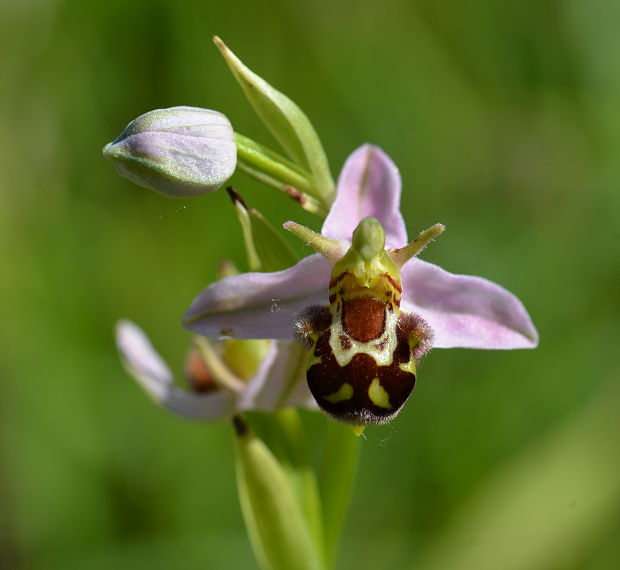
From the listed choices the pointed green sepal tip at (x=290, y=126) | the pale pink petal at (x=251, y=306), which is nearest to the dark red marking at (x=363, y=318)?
the pale pink petal at (x=251, y=306)

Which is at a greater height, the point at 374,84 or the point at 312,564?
the point at 374,84

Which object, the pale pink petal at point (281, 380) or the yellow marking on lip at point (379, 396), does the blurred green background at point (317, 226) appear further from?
the yellow marking on lip at point (379, 396)

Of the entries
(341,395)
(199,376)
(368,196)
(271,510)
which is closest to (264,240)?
(368,196)

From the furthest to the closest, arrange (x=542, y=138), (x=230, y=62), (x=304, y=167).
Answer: (x=542, y=138)
(x=304, y=167)
(x=230, y=62)

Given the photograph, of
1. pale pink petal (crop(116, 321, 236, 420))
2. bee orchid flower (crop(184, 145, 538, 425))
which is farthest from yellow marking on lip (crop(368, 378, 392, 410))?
pale pink petal (crop(116, 321, 236, 420))

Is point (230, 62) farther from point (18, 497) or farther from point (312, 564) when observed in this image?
point (18, 497)

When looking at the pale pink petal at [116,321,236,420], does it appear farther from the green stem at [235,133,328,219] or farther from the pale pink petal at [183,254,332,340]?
the green stem at [235,133,328,219]

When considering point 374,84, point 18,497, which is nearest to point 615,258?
point 374,84
